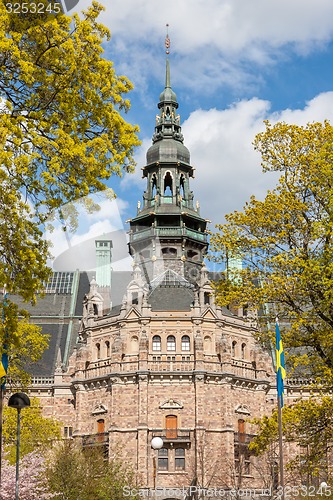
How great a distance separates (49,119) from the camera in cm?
1855

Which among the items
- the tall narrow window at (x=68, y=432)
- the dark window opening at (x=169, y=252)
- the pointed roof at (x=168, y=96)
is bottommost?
the tall narrow window at (x=68, y=432)

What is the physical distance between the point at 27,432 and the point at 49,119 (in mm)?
32337

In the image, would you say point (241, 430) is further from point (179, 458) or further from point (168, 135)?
point (168, 135)

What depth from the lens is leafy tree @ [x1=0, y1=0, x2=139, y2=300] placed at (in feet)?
57.1

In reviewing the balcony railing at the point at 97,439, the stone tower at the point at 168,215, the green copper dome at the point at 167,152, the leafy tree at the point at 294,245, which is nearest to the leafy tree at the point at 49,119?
the leafy tree at the point at 294,245

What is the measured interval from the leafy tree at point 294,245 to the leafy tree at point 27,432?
71.4ft

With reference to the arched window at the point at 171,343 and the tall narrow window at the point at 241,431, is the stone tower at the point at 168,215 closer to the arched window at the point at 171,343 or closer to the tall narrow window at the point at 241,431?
the arched window at the point at 171,343

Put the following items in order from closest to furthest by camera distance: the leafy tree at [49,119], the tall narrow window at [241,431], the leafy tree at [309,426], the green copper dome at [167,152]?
the leafy tree at [49,119]
the leafy tree at [309,426]
the tall narrow window at [241,431]
the green copper dome at [167,152]

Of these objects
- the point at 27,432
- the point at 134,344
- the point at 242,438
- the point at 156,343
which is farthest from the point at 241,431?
the point at 27,432

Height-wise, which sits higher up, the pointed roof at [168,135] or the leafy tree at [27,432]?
the pointed roof at [168,135]

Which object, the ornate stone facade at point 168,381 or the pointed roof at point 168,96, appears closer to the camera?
the ornate stone facade at point 168,381

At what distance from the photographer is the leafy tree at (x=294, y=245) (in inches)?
976

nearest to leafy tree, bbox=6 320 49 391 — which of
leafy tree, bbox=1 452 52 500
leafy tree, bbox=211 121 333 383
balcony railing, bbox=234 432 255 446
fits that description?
leafy tree, bbox=1 452 52 500

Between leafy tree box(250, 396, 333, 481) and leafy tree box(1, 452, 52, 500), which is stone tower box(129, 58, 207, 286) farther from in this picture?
leafy tree box(250, 396, 333, 481)
